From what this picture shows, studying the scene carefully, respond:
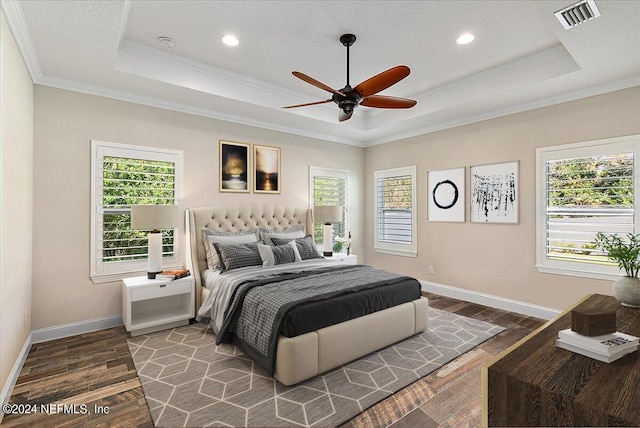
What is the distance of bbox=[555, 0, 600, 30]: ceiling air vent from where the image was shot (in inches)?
88.1

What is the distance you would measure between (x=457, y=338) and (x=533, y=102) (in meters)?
3.06

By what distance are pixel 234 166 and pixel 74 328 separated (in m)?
2.68

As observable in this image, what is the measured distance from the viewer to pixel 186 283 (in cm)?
376

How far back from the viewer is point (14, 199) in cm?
255

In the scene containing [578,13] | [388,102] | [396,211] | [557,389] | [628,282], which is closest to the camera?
[557,389]

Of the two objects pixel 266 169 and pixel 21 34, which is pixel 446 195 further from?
pixel 21 34

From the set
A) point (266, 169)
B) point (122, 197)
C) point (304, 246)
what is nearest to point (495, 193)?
point (304, 246)

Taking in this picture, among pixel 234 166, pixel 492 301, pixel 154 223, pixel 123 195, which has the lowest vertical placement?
pixel 492 301

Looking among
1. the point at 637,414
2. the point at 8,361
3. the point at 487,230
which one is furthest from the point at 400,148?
the point at 8,361

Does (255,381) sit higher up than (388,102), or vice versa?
(388,102)

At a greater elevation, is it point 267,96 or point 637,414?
point 267,96

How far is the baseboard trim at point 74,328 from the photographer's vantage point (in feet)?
10.9

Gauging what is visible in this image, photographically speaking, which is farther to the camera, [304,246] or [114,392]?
[304,246]

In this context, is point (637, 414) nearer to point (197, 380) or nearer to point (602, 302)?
point (602, 302)
